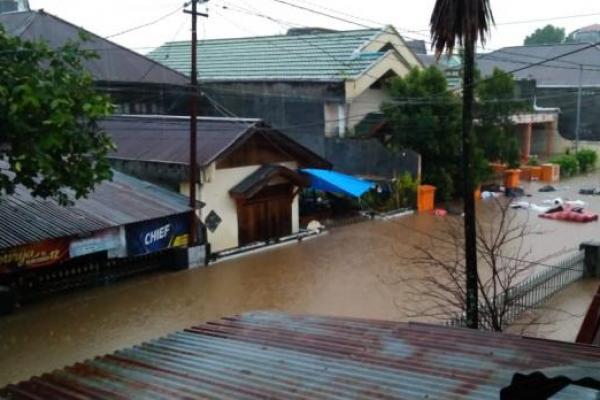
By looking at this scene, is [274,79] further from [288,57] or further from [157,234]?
[157,234]

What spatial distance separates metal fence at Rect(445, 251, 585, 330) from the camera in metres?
12.7

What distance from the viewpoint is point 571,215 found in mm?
25859

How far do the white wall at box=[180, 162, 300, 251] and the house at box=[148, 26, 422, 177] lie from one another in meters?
8.73

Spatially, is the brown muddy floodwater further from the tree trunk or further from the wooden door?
the tree trunk

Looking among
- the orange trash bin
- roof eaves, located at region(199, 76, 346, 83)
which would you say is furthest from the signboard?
roof eaves, located at region(199, 76, 346, 83)

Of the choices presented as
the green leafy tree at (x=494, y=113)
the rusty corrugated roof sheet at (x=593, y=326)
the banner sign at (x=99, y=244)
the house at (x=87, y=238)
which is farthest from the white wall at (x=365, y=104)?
the rusty corrugated roof sheet at (x=593, y=326)

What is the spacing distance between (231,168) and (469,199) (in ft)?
35.3

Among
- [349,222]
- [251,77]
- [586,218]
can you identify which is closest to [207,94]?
[251,77]

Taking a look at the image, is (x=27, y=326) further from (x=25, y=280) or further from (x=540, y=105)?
(x=540, y=105)

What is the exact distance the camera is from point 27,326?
14508 mm

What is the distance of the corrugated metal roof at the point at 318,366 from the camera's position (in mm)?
5418

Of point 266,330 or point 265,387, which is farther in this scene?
point 266,330

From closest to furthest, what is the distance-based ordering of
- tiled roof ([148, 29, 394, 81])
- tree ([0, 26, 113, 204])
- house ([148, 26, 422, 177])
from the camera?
tree ([0, 26, 113, 204])
house ([148, 26, 422, 177])
tiled roof ([148, 29, 394, 81])

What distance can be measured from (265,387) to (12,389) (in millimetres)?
2393
